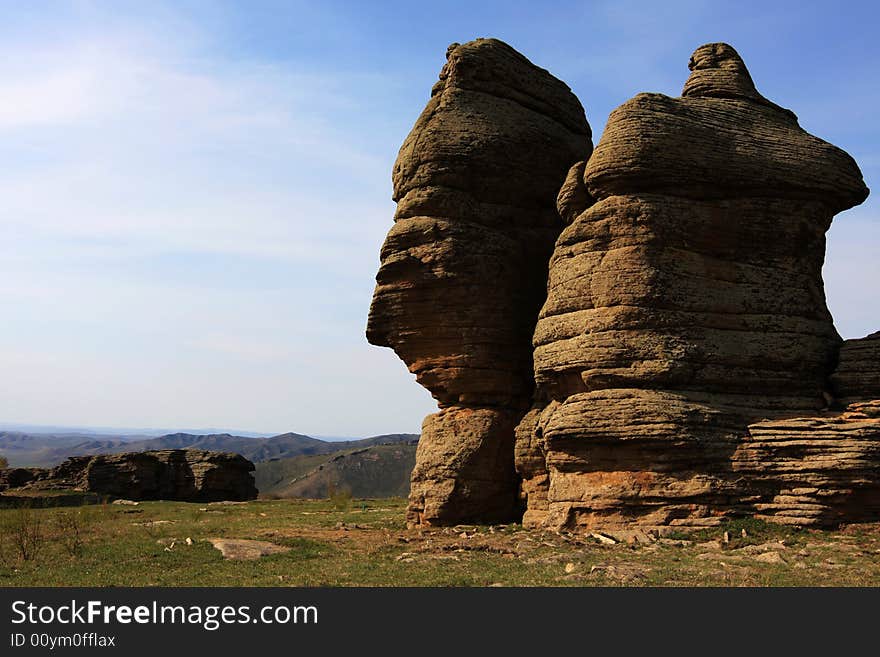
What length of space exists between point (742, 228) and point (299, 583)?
15.7 meters

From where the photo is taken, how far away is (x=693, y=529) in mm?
20516

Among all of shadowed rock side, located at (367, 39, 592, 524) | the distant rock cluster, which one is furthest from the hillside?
the distant rock cluster

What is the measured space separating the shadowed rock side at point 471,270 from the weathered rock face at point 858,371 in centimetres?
958

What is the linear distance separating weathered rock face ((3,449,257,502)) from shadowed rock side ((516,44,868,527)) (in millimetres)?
32168

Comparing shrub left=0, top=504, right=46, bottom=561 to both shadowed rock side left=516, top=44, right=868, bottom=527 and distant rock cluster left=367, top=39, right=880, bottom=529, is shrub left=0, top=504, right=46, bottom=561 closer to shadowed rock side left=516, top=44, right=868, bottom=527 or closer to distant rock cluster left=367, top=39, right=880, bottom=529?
distant rock cluster left=367, top=39, right=880, bottom=529

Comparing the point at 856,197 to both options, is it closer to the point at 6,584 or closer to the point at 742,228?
the point at 742,228

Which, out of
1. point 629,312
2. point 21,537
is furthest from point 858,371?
point 21,537

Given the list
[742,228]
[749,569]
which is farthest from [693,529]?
[742,228]

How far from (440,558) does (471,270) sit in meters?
11.0

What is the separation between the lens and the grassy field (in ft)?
51.1

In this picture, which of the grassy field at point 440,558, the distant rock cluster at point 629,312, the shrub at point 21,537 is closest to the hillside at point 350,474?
the distant rock cluster at point 629,312

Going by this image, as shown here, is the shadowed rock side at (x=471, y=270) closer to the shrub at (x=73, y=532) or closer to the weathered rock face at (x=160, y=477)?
the shrub at (x=73, y=532)

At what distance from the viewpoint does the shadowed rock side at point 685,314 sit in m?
21.3

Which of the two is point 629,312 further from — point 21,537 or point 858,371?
point 21,537
